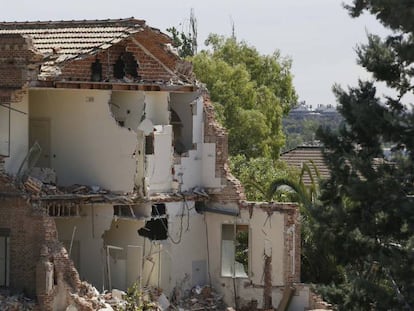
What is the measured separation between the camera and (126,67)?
4328 cm

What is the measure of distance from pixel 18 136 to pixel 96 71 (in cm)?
284

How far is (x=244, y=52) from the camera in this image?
2648 inches

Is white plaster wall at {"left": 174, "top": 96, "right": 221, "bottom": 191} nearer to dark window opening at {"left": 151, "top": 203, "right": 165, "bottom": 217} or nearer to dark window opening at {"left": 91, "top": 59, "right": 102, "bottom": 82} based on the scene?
dark window opening at {"left": 151, "top": 203, "right": 165, "bottom": 217}

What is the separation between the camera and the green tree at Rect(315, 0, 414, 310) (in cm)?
3281

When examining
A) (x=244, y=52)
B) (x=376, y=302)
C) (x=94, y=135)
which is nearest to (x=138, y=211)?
(x=94, y=135)

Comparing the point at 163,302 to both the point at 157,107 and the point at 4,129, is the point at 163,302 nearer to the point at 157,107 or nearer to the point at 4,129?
the point at 157,107

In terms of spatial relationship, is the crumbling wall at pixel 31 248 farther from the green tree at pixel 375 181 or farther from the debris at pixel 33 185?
the green tree at pixel 375 181

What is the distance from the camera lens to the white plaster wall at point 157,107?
43500 mm

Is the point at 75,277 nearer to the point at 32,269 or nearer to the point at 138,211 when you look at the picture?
the point at 32,269

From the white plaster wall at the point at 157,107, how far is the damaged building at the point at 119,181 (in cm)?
4

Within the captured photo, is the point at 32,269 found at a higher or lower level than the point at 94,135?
lower

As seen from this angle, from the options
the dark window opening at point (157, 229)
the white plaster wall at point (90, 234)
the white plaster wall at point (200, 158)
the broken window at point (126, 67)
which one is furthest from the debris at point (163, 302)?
the broken window at point (126, 67)

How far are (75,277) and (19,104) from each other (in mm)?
4814

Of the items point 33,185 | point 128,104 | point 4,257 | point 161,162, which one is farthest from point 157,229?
point 4,257
